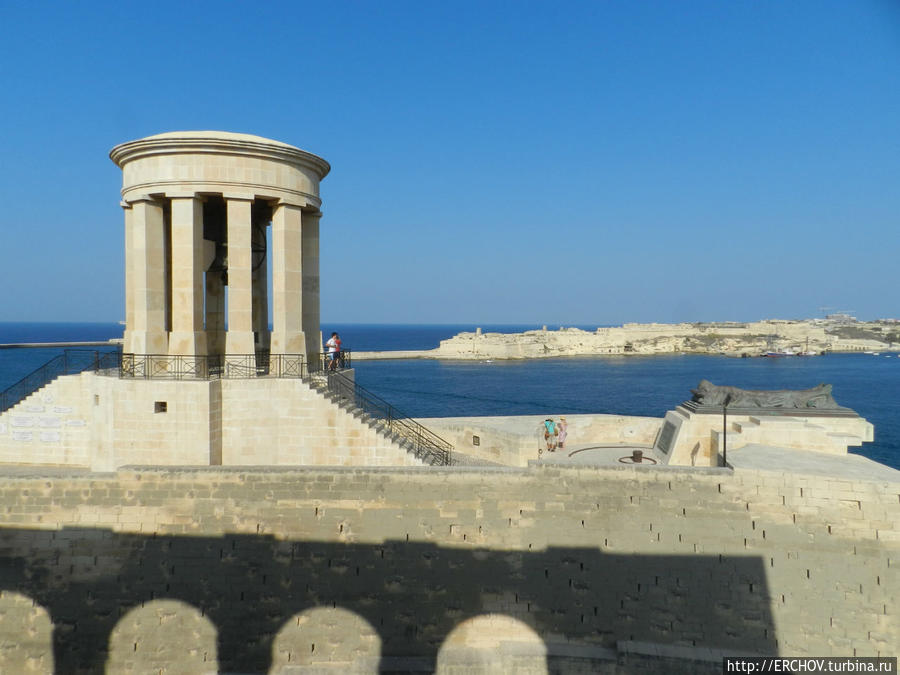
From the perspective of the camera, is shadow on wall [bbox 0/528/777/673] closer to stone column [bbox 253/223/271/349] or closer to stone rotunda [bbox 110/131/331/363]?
stone rotunda [bbox 110/131/331/363]

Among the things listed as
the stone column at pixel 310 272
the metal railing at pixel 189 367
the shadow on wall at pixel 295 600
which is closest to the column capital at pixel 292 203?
the stone column at pixel 310 272

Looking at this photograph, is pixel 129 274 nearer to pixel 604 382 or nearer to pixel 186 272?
pixel 186 272

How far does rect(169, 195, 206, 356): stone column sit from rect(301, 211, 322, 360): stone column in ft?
9.17

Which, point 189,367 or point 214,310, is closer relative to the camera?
point 189,367

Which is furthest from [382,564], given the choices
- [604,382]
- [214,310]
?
[604,382]

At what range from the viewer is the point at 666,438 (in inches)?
553

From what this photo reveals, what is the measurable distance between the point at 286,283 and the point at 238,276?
1096mm

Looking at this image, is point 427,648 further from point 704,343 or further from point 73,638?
point 704,343

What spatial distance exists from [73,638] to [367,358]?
99.7 meters

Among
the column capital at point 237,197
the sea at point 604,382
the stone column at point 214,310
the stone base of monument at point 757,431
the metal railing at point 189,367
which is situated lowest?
the sea at point 604,382

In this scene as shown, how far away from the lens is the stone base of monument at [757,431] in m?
11.6

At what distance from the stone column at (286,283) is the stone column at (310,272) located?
4.15 feet

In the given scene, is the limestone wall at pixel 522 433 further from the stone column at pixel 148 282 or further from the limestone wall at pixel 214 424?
the stone column at pixel 148 282

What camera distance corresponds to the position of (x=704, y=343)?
4811 inches
